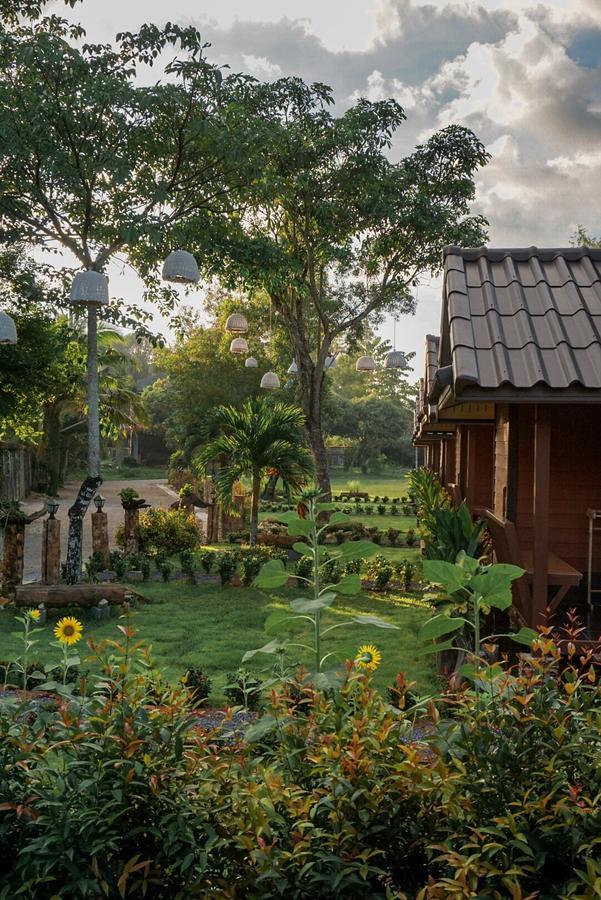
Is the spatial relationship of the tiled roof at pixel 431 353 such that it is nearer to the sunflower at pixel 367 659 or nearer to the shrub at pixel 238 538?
the shrub at pixel 238 538

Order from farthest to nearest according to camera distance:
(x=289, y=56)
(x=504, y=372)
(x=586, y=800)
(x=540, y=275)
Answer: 1. (x=289, y=56)
2. (x=540, y=275)
3. (x=504, y=372)
4. (x=586, y=800)

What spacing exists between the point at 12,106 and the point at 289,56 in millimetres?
4175

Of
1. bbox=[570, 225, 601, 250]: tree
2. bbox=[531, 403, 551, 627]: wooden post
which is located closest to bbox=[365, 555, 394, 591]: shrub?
bbox=[531, 403, 551, 627]: wooden post

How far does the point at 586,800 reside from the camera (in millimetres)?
1763

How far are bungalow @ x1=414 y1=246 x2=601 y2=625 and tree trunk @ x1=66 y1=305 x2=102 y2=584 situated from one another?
5.84 metres

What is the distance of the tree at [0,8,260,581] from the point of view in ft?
32.2

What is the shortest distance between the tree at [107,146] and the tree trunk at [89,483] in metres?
0.02

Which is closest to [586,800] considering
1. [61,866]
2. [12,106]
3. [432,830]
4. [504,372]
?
[432,830]

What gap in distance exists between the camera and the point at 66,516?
20.2 m

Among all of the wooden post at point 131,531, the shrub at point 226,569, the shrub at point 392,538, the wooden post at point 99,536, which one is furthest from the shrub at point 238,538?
the shrub at point 226,569

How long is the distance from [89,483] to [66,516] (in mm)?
10393

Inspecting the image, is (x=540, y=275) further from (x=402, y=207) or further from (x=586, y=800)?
(x=402, y=207)

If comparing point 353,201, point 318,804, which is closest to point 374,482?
point 353,201

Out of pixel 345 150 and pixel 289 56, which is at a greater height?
pixel 345 150
